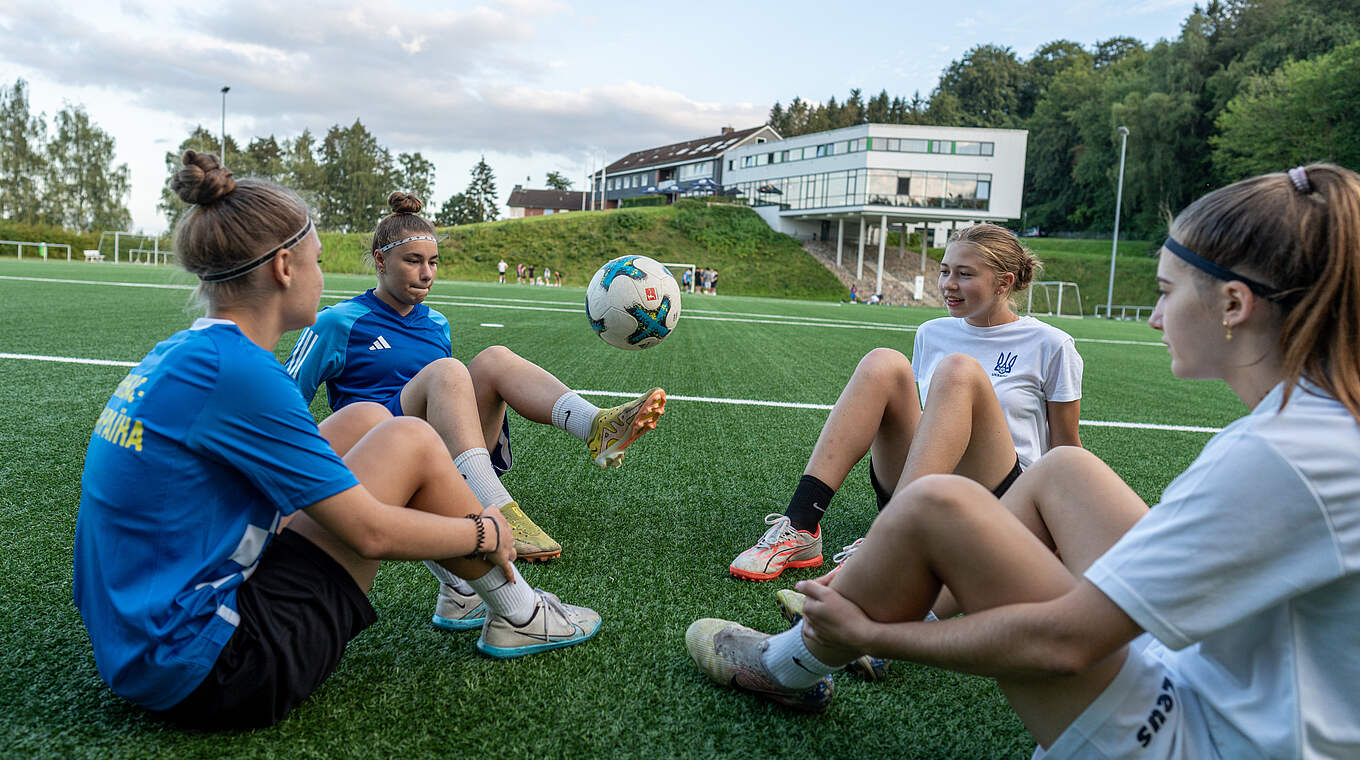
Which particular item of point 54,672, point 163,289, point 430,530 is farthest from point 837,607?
point 163,289

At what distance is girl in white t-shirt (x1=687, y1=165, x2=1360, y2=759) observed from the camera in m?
1.08

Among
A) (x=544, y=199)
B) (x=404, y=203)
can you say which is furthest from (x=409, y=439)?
(x=544, y=199)

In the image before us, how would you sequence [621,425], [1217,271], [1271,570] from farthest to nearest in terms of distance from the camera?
1. [621,425]
2. [1217,271]
3. [1271,570]

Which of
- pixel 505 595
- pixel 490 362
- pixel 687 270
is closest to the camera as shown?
pixel 505 595

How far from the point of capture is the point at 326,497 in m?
1.55

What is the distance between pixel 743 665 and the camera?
6.44 feet

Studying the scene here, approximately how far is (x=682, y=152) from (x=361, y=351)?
78.5m

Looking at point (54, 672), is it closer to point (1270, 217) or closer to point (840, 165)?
point (1270, 217)

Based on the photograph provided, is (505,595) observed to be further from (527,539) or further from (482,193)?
(482,193)

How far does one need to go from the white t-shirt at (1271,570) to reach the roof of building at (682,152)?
70615 mm

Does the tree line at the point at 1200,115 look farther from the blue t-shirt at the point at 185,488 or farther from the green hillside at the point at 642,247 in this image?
the blue t-shirt at the point at 185,488

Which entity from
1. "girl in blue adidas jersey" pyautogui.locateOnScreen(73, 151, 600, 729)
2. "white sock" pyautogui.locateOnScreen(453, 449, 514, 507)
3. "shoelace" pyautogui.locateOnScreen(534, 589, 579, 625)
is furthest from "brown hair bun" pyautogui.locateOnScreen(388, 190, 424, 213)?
"shoelace" pyautogui.locateOnScreen(534, 589, 579, 625)

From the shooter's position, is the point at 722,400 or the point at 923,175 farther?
the point at 923,175

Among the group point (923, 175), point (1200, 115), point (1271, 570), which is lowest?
point (1271, 570)
